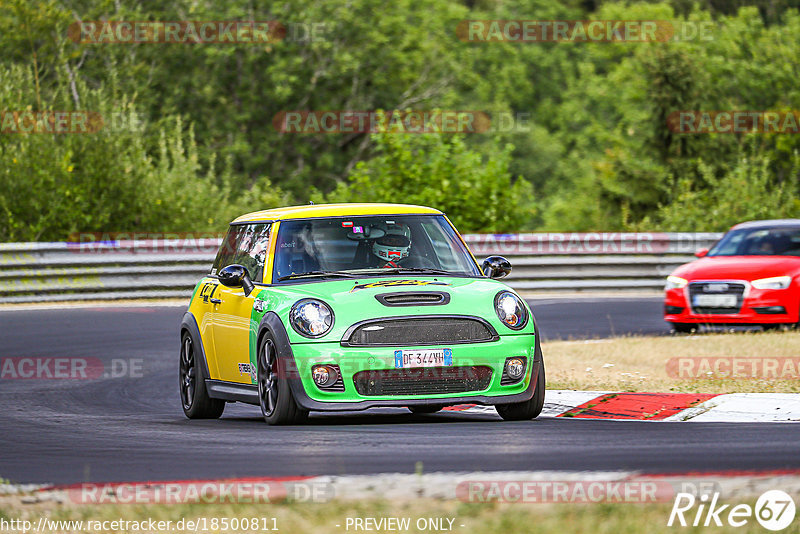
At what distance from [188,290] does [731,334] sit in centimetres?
1090

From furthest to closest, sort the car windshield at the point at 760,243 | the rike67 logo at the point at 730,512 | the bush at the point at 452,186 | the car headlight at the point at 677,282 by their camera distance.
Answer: the bush at the point at 452,186 → the car windshield at the point at 760,243 → the car headlight at the point at 677,282 → the rike67 logo at the point at 730,512

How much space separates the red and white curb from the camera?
10.2m

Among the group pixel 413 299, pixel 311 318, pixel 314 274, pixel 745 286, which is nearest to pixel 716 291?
pixel 745 286

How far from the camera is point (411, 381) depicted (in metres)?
9.51

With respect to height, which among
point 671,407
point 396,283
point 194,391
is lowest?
point 194,391

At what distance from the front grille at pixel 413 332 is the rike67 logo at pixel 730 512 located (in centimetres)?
345

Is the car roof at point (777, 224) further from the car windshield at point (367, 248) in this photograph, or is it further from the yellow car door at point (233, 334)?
the yellow car door at point (233, 334)

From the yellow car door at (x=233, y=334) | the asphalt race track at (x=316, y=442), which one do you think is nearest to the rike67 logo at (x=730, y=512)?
the asphalt race track at (x=316, y=442)

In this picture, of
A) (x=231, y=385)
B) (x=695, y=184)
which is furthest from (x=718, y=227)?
(x=231, y=385)

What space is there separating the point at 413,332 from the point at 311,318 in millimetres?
675

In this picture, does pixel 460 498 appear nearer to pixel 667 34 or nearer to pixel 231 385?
pixel 231 385

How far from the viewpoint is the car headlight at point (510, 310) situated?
9789 millimetres

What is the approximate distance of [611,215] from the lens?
4338 cm

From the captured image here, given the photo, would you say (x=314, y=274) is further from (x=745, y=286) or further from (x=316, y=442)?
(x=745, y=286)
